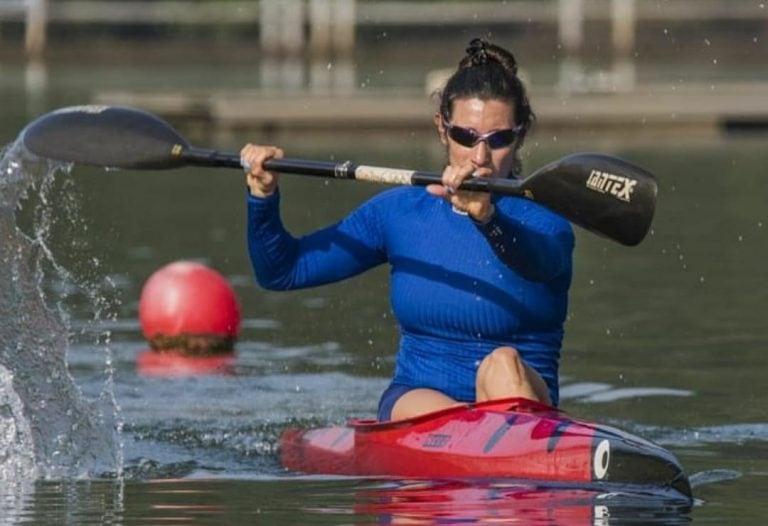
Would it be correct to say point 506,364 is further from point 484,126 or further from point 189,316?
point 189,316

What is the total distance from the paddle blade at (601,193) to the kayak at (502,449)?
0.64 m

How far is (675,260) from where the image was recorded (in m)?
15.1

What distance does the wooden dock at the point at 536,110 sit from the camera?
2433cm

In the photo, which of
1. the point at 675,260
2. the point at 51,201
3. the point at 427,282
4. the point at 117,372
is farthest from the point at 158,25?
the point at 427,282

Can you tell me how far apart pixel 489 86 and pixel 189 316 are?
14.0ft

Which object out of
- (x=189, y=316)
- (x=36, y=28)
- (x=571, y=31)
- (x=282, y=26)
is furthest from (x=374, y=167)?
(x=36, y=28)

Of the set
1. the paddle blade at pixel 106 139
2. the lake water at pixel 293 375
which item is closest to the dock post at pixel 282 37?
the lake water at pixel 293 375

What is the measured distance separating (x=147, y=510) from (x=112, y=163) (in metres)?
1.99

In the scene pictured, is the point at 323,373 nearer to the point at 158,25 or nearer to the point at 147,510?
the point at 147,510

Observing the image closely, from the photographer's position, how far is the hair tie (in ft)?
27.9

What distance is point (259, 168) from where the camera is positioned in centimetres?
847

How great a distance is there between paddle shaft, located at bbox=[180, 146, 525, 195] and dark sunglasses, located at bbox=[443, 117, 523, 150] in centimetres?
15

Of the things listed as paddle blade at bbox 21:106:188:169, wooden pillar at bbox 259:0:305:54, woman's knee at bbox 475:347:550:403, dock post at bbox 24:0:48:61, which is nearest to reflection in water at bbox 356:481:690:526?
woman's knee at bbox 475:347:550:403

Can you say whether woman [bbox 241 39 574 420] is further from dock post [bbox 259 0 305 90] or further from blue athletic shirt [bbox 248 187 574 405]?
dock post [bbox 259 0 305 90]
